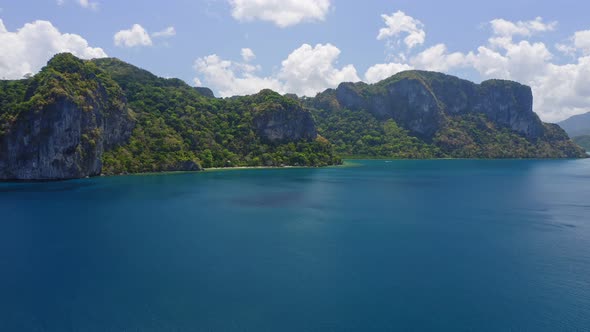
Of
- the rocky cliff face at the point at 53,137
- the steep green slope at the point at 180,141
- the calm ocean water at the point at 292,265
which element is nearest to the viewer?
the calm ocean water at the point at 292,265

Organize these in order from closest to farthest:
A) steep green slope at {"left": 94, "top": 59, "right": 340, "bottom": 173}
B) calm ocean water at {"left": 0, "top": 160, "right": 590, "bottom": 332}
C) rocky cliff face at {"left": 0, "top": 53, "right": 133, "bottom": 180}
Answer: calm ocean water at {"left": 0, "top": 160, "right": 590, "bottom": 332} → rocky cliff face at {"left": 0, "top": 53, "right": 133, "bottom": 180} → steep green slope at {"left": 94, "top": 59, "right": 340, "bottom": 173}

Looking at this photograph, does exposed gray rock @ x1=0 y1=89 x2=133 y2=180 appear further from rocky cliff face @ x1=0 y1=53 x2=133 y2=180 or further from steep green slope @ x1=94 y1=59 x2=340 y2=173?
steep green slope @ x1=94 y1=59 x2=340 y2=173

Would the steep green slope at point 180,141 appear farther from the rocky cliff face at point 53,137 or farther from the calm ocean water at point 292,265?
the calm ocean water at point 292,265

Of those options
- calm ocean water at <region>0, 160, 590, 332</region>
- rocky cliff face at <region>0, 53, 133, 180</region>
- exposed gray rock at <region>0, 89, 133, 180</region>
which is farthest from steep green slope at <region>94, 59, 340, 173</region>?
calm ocean water at <region>0, 160, 590, 332</region>

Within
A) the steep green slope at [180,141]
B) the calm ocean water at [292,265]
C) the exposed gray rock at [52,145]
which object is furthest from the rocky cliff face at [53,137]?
the calm ocean water at [292,265]

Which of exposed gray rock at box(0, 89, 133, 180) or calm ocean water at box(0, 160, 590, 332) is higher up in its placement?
exposed gray rock at box(0, 89, 133, 180)

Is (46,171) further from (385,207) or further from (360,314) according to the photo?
(360,314)

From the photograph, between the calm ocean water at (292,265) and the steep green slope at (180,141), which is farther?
the steep green slope at (180,141)
